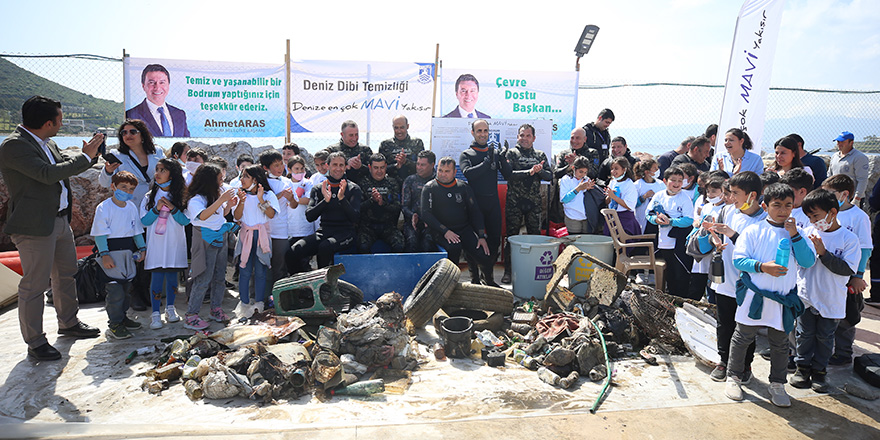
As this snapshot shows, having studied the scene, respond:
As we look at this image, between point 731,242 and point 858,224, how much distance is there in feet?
3.54

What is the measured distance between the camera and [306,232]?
624cm

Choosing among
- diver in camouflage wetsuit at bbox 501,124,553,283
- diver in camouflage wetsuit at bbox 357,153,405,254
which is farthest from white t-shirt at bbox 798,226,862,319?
diver in camouflage wetsuit at bbox 357,153,405,254

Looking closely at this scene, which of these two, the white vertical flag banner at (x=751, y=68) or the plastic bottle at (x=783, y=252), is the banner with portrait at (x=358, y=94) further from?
the plastic bottle at (x=783, y=252)

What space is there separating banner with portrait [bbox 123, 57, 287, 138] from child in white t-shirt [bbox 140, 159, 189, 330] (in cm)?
364

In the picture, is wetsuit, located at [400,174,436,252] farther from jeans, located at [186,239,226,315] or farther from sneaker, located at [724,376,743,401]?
sneaker, located at [724,376,743,401]

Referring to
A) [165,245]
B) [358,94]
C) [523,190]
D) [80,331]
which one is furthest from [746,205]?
[358,94]

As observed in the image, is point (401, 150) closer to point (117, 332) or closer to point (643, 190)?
point (643, 190)

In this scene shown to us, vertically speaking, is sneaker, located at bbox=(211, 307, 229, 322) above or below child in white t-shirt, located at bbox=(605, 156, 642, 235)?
below

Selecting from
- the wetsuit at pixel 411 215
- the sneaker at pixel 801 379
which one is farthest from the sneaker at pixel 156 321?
the sneaker at pixel 801 379

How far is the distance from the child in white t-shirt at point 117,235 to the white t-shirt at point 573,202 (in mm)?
5528

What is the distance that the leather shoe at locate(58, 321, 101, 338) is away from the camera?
493cm

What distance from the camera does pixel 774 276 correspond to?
3637mm

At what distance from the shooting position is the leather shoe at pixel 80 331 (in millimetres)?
4926

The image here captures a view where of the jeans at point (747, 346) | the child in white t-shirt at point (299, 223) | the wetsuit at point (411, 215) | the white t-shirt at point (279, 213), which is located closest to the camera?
the jeans at point (747, 346)
